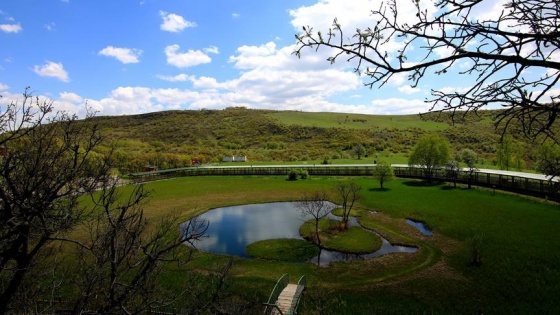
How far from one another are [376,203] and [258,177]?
3301 cm

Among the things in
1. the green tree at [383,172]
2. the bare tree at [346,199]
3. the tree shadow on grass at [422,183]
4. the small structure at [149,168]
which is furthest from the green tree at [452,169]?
the small structure at [149,168]

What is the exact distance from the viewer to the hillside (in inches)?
3829

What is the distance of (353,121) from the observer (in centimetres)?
15700

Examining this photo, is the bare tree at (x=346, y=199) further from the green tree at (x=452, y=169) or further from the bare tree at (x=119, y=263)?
the bare tree at (x=119, y=263)

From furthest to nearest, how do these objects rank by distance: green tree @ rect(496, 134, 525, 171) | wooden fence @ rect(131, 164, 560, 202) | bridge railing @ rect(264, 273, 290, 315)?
1. green tree @ rect(496, 134, 525, 171)
2. wooden fence @ rect(131, 164, 560, 202)
3. bridge railing @ rect(264, 273, 290, 315)

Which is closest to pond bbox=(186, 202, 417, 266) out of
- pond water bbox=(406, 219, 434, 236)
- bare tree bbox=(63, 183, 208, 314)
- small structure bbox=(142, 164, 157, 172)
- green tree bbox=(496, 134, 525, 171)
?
pond water bbox=(406, 219, 434, 236)

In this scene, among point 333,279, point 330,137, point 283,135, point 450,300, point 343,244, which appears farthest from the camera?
point 283,135

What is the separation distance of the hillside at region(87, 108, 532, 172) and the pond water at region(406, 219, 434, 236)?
4760 cm

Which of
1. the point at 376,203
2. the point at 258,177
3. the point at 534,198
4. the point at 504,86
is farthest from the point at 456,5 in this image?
the point at 258,177

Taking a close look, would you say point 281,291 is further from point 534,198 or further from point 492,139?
point 492,139

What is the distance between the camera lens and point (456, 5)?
3553mm

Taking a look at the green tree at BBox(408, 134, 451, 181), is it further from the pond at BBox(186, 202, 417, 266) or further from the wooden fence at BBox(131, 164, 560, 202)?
the pond at BBox(186, 202, 417, 266)

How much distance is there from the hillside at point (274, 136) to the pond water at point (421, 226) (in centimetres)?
4760

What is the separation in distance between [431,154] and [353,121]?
336 feet
